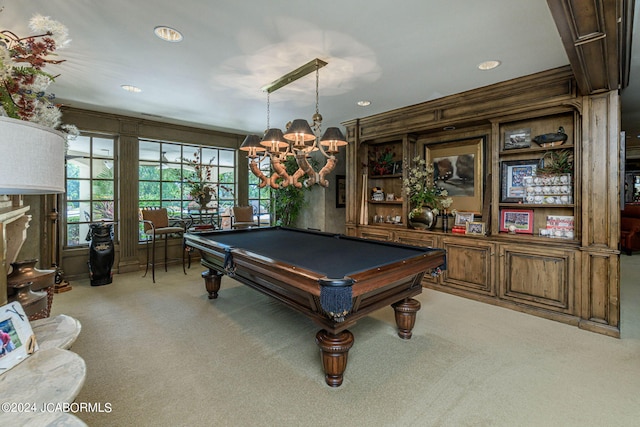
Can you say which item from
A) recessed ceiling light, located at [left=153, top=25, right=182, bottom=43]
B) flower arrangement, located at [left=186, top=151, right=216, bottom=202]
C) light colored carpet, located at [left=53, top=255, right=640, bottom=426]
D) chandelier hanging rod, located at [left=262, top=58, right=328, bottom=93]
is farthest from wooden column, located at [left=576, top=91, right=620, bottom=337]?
flower arrangement, located at [left=186, top=151, right=216, bottom=202]

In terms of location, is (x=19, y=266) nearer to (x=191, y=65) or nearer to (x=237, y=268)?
(x=237, y=268)

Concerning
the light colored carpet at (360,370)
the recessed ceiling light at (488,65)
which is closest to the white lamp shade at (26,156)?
the light colored carpet at (360,370)

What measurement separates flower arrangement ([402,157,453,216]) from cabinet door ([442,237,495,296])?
584 millimetres

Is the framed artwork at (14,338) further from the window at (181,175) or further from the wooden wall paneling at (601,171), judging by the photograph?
the window at (181,175)

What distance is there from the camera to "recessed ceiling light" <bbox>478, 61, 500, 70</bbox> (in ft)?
9.16

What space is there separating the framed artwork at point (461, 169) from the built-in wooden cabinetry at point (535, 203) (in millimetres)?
70

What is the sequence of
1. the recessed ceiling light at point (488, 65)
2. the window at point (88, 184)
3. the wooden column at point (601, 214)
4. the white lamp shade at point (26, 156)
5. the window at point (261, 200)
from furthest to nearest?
the window at point (261, 200)
the window at point (88, 184)
the recessed ceiling light at point (488, 65)
the wooden column at point (601, 214)
the white lamp shade at point (26, 156)

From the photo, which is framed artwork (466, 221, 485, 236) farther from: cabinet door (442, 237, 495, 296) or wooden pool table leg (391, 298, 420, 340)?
wooden pool table leg (391, 298, 420, 340)

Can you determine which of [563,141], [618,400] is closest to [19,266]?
[618,400]

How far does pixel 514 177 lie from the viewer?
3578 mm

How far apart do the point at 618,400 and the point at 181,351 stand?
3090 mm

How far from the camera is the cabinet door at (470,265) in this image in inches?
137

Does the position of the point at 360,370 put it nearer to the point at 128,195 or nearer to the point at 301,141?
the point at 301,141

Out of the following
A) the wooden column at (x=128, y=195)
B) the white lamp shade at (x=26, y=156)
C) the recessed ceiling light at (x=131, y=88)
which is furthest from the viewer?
the wooden column at (x=128, y=195)
